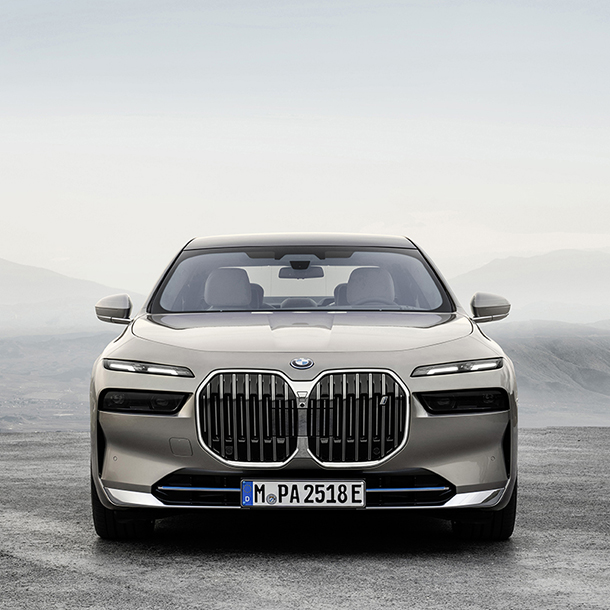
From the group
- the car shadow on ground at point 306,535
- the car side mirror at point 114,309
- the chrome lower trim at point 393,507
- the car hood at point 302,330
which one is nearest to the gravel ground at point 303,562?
the car shadow on ground at point 306,535

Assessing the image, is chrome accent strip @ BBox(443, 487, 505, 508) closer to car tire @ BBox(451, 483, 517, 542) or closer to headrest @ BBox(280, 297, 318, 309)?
car tire @ BBox(451, 483, 517, 542)

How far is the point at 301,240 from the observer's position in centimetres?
664

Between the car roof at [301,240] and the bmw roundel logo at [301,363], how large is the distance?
2007mm

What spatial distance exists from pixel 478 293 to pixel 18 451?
7108mm

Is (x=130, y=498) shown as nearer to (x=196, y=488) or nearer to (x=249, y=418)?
(x=196, y=488)

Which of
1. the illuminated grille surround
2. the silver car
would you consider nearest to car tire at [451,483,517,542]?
the silver car

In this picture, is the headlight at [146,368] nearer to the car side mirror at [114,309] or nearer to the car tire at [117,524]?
the car tire at [117,524]

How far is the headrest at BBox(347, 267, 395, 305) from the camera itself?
605cm

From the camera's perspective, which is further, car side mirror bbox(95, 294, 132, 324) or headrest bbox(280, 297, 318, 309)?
headrest bbox(280, 297, 318, 309)

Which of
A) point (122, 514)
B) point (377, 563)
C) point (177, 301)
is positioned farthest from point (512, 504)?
point (177, 301)

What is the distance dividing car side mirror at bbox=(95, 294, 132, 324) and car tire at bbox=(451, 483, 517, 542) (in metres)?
2.35

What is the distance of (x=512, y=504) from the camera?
4.97 m

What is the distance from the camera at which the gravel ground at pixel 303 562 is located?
13.1 feet

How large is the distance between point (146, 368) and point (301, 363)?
768mm
